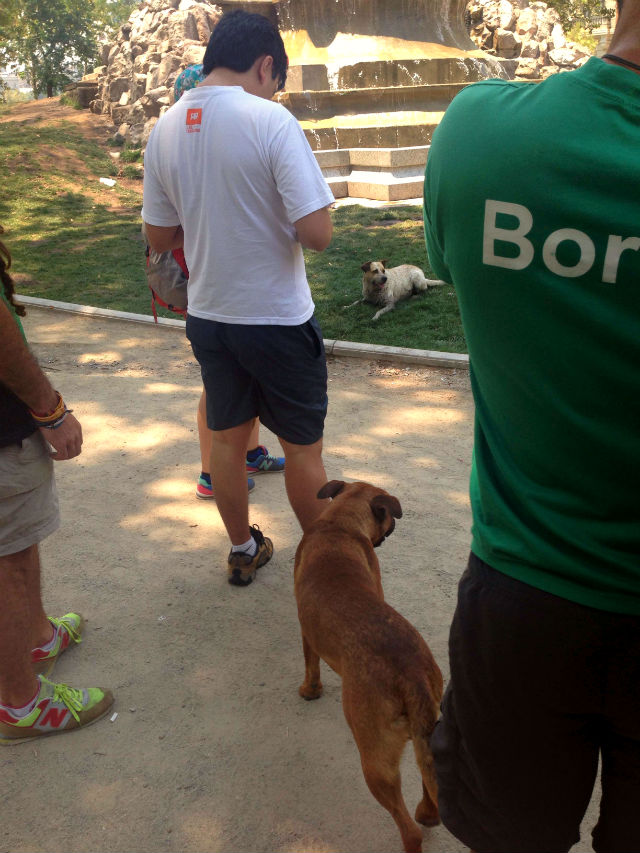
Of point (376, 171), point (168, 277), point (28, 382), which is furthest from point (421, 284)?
point (28, 382)

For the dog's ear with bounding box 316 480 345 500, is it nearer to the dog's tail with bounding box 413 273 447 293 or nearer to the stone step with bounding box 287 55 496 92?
the dog's tail with bounding box 413 273 447 293

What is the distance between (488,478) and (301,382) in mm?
1865

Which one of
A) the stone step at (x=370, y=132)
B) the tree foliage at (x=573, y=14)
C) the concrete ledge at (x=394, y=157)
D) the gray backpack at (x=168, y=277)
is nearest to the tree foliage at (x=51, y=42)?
the stone step at (x=370, y=132)

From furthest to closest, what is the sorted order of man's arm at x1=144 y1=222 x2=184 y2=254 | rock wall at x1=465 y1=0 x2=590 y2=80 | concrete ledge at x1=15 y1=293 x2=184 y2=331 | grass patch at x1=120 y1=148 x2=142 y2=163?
rock wall at x1=465 y1=0 x2=590 y2=80 < grass patch at x1=120 y1=148 x2=142 y2=163 < concrete ledge at x1=15 y1=293 x2=184 y2=331 < man's arm at x1=144 y1=222 x2=184 y2=254

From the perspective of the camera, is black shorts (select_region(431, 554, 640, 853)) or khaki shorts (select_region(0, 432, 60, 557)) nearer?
black shorts (select_region(431, 554, 640, 853))

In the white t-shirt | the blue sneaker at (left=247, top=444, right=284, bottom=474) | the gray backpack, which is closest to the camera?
the white t-shirt

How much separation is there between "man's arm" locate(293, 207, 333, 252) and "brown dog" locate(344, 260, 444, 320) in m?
5.01

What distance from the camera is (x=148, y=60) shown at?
62.5ft

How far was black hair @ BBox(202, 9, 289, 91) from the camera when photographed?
301 centimetres

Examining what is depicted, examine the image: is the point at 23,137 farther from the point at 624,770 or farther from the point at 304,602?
the point at 624,770

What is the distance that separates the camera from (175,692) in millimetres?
3082

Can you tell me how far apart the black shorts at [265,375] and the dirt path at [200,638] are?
896 mm

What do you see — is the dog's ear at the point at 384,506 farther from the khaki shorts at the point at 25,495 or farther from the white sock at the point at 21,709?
the white sock at the point at 21,709

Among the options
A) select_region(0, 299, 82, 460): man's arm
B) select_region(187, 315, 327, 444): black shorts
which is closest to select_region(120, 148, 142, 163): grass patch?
select_region(187, 315, 327, 444): black shorts
